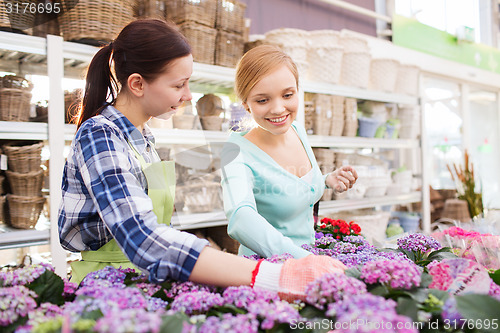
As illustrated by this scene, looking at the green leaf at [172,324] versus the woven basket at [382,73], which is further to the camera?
the woven basket at [382,73]

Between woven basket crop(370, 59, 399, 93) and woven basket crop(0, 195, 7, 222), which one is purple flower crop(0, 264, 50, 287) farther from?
woven basket crop(370, 59, 399, 93)

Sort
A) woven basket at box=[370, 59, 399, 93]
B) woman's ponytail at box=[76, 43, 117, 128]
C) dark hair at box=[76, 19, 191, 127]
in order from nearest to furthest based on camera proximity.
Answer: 1. dark hair at box=[76, 19, 191, 127]
2. woman's ponytail at box=[76, 43, 117, 128]
3. woven basket at box=[370, 59, 399, 93]

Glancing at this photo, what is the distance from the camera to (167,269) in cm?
67

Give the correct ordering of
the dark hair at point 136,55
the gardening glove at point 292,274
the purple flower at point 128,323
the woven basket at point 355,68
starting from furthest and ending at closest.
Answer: the woven basket at point 355,68 < the dark hair at point 136,55 < the gardening glove at point 292,274 < the purple flower at point 128,323

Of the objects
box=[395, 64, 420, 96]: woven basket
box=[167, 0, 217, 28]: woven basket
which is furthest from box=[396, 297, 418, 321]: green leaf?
box=[395, 64, 420, 96]: woven basket

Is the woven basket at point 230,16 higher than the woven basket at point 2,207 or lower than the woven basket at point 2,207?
higher

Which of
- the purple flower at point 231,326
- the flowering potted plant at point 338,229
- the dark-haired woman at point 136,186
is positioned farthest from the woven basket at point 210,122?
the purple flower at point 231,326

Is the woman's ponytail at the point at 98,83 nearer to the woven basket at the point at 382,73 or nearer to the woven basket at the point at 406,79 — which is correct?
the woven basket at the point at 382,73

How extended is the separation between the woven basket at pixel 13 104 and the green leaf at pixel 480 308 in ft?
6.73

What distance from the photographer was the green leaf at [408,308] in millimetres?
516

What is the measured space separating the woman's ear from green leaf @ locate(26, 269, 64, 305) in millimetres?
453

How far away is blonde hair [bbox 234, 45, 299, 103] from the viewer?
3.77 ft

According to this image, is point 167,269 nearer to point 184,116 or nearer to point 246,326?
point 246,326

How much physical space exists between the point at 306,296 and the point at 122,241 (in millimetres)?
331
